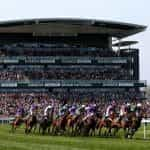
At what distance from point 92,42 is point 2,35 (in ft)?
34.7

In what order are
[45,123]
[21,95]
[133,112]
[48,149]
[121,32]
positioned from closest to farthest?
[48,149] → [133,112] → [45,123] → [21,95] → [121,32]

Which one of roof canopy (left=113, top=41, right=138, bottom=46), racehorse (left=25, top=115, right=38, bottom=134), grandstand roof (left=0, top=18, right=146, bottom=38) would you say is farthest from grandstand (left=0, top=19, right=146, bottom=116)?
racehorse (left=25, top=115, right=38, bottom=134)

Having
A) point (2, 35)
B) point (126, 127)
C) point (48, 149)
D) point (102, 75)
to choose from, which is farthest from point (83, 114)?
point (2, 35)

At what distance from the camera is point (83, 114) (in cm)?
2484

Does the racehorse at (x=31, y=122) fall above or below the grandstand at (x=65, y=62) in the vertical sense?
below

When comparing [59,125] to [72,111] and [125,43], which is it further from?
[125,43]

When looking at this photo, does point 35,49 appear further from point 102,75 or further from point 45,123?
point 45,123

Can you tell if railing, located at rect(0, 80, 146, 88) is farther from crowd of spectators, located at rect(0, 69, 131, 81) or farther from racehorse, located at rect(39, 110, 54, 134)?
racehorse, located at rect(39, 110, 54, 134)

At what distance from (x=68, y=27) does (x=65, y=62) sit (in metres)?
4.27

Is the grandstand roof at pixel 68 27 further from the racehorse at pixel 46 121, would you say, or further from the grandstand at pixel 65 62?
the racehorse at pixel 46 121

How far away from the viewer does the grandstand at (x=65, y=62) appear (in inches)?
2357

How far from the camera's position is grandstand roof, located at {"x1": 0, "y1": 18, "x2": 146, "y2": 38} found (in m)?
61.4

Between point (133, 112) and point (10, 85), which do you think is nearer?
point (133, 112)

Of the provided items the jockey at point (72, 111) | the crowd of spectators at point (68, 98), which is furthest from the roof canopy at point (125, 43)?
the jockey at point (72, 111)
